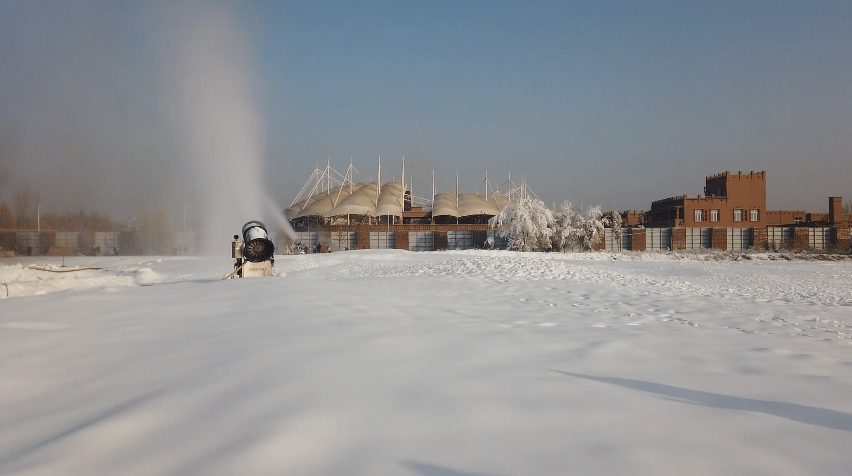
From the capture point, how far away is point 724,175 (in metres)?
49.9

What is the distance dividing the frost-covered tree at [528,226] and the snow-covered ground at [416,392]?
28.5m

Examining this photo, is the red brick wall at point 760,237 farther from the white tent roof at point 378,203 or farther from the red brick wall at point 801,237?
the white tent roof at point 378,203

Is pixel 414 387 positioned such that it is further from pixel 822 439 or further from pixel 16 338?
pixel 16 338

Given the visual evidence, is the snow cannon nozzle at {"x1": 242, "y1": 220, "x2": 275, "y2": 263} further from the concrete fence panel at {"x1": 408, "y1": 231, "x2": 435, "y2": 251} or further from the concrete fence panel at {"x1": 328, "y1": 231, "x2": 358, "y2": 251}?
the concrete fence panel at {"x1": 328, "y1": 231, "x2": 358, "y2": 251}

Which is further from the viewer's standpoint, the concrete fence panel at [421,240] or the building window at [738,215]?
the building window at [738,215]

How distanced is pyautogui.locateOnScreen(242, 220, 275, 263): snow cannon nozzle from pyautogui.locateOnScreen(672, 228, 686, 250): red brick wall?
37.7m

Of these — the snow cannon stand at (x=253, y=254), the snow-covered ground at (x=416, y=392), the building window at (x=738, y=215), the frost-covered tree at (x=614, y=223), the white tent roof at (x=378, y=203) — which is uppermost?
the white tent roof at (x=378, y=203)

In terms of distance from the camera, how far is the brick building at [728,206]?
1909 inches

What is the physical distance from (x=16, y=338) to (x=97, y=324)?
0.82m

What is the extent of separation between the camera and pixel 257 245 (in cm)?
1315

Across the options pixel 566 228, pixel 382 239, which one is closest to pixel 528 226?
pixel 566 228

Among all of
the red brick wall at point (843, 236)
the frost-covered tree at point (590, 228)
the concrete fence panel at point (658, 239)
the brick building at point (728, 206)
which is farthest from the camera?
the brick building at point (728, 206)

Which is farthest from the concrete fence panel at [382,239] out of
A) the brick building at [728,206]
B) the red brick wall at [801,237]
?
the red brick wall at [801,237]

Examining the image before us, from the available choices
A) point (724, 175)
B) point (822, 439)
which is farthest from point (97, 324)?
point (724, 175)
